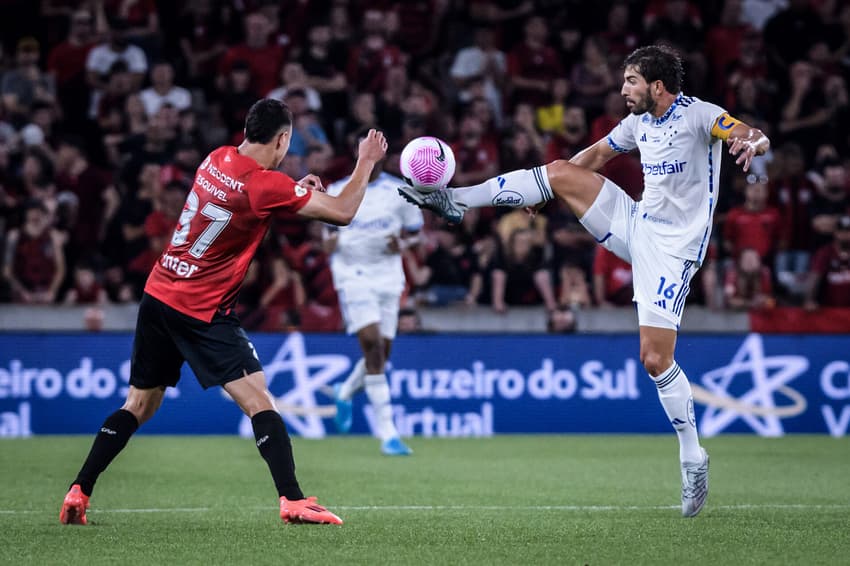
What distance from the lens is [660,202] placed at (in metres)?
7.64

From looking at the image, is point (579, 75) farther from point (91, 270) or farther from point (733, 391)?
point (91, 270)

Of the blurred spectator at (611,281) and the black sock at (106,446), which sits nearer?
the black sock at (106,446)

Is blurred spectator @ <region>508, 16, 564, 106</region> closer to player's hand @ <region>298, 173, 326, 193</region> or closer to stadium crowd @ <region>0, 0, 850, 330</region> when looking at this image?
stadium crowd @ <region>0, 0, 850, 330</region>

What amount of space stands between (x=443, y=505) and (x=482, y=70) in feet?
36.1

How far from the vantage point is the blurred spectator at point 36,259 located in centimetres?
1520

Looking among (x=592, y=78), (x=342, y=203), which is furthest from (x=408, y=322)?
(x=342, y=203)

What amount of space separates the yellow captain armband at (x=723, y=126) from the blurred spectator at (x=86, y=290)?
9.35m

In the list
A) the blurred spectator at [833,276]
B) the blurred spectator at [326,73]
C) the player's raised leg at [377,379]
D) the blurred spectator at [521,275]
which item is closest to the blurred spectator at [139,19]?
the blurred spectator at [326,73]

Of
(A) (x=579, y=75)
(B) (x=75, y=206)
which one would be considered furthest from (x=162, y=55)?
(A) (x=579, y=75)

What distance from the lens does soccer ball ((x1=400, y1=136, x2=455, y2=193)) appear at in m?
7.67

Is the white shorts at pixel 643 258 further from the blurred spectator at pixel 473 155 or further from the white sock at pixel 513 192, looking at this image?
the blurred spectator at pixel 473 155

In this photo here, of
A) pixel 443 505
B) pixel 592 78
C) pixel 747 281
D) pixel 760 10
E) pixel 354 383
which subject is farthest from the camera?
pixel 760 10

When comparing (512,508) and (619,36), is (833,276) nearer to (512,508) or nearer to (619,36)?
(619,36)

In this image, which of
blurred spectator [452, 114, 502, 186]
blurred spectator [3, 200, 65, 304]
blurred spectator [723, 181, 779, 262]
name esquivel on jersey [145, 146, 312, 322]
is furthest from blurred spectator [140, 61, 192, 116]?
name esquivel on jersey [145, 146, 312, 322]
